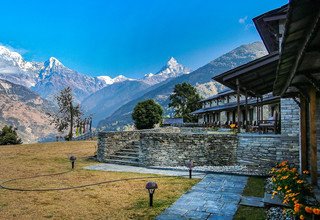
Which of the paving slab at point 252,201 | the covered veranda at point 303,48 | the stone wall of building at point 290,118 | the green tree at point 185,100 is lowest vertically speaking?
the paving slab at point 252,201

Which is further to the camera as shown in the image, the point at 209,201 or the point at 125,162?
the point at 125,162

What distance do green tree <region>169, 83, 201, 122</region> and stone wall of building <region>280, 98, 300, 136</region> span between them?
4480cm

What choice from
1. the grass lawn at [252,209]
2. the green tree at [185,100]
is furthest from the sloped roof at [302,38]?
the green tree at [185,100]

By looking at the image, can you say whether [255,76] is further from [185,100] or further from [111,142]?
[185,100]

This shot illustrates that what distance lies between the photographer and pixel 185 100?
199ft

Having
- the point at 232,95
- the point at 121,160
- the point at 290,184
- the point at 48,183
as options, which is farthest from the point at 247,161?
the point at 232,95

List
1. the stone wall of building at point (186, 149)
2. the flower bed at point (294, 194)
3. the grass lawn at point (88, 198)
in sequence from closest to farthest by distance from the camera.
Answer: the flower bed at point (294, 194) < the grass lawn at point (88, 198) < the stone wall of building at point (186, 149)

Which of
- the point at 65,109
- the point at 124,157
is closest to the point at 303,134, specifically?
the point at 124,157

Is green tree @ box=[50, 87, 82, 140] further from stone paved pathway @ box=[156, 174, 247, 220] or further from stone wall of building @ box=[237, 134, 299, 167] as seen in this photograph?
stone paved pathway @ box=[156, 174, 247, 220]

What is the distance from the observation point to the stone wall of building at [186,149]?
43.3 ft

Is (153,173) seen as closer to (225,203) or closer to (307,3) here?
(225,203)

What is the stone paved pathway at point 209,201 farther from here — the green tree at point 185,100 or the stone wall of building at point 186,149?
the green tree at point 185,100

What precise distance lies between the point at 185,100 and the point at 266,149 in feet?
162

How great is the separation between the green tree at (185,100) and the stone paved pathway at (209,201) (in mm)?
46497
